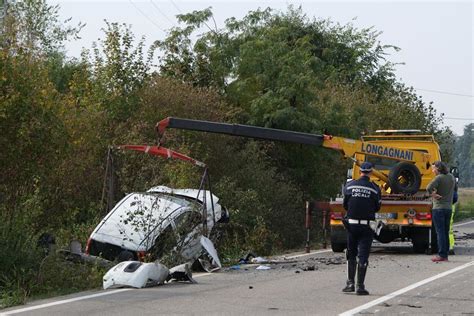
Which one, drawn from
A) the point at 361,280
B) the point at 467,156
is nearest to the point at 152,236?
the point at 361,280

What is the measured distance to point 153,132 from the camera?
22766 millimetres

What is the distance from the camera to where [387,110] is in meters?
39.7

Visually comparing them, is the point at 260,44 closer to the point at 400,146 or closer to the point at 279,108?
the point at 279,108

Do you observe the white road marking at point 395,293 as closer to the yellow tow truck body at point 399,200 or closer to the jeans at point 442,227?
the jeans at point 442,227

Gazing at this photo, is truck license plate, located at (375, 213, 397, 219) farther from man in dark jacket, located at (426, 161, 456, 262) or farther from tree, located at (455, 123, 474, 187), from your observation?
tree, located at (455, 123, 474, 187)

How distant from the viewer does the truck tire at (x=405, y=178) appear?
20.2 meters

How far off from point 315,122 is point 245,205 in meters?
6.51

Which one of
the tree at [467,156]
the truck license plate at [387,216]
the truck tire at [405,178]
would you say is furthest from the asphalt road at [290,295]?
the tree at [467,156]

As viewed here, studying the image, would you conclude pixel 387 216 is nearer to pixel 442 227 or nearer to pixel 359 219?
pixel 442 227

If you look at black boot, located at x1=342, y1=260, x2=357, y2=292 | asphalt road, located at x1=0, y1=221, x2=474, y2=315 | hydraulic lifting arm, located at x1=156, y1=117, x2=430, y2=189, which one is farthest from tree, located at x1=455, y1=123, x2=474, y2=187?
black boot, located at x1=342, y1=260, x2=357, y2=292

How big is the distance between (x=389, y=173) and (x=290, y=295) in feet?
27.1

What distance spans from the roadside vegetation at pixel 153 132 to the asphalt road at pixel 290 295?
127 cm

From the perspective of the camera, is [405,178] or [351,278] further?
[405,178]

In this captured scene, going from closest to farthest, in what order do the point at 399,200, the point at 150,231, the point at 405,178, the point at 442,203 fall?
1. the point at 150,231
2. the point at 442,203
3. the point at 399,200
4. the point at 405,178
